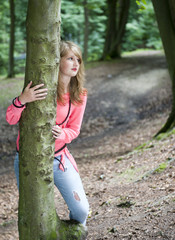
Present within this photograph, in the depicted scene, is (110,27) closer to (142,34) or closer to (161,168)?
(142,34)

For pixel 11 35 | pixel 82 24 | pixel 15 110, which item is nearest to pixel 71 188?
pixel 15 110

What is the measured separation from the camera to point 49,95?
2543 mm

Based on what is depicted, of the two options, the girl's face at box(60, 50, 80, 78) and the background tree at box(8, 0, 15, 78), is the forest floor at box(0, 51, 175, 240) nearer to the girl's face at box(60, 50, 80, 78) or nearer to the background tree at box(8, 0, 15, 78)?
the girl's face at box(60, 50, 80, 78)

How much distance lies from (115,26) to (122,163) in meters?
13.7

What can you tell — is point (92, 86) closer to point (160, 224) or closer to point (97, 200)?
point (97, 200)

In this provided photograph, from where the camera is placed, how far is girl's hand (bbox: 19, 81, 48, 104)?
8.06 feet

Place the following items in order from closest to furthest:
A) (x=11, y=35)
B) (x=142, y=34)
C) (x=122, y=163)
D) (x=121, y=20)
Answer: (x=122, y=163)
(x=11, y=35)
(x=121, y=20)
(x=142, y=34)

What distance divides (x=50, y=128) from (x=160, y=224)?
144cm

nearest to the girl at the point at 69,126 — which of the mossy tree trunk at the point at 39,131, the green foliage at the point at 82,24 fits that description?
the mossy tree trunk at the point at 39,131

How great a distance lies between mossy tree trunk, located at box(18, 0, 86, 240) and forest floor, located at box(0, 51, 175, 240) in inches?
A: 34.3

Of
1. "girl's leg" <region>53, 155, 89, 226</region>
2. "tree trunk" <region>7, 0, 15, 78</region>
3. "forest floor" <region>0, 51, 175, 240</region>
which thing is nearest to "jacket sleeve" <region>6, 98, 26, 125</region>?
"girl's leg" <region>53, 155, 89, 226</region>

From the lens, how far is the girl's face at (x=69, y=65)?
113 inches

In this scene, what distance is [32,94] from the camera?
2.46 m

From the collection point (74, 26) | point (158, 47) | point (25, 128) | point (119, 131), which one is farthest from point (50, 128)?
point (158, 47)
